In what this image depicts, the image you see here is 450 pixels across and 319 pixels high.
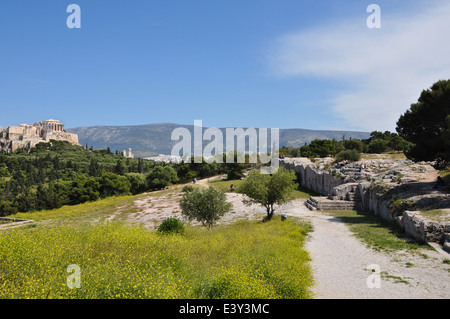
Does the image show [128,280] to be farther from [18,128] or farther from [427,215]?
[18,128]

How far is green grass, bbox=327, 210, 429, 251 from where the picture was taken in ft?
42.6

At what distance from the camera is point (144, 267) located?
9273 mm

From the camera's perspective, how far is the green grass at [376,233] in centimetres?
1299

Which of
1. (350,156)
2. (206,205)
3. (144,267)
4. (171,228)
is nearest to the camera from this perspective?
(144,267)

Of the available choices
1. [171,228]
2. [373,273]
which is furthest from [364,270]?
[171,228]

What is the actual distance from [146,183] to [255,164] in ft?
83.4

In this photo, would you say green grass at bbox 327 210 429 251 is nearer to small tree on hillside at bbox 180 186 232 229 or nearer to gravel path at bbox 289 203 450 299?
gravel path at bbox 289 203 450 299

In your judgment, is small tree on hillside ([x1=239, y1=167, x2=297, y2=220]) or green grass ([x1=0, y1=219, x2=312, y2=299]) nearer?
green grass ([x1=0, y1=219, x2=312, y2=299])

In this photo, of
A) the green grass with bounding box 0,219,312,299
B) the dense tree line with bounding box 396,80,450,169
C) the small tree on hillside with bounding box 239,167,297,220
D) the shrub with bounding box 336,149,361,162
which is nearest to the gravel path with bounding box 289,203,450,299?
the green grass with bounding box 0,219,312,299

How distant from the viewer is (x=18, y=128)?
186m

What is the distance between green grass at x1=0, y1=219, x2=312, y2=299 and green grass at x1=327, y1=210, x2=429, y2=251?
3.93m

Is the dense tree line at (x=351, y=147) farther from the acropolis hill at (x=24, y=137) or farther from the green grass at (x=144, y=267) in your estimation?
the acropolis hill at (x=24, y=137)

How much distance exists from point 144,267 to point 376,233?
12.5 metres

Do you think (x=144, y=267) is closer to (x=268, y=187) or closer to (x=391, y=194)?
(x=268, y=187)
